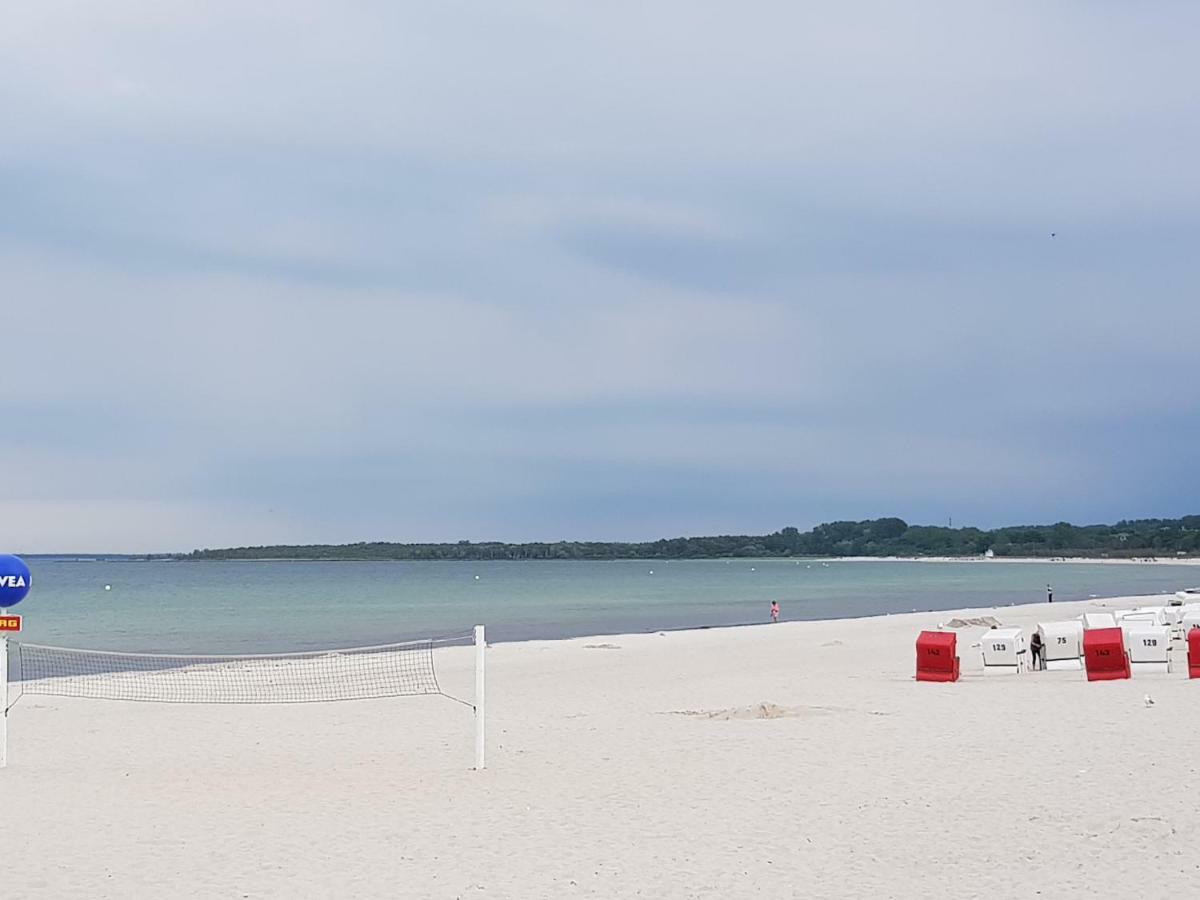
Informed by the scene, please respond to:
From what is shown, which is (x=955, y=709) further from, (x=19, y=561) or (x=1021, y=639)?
(x=19, y=561)

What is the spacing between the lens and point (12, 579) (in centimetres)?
1083

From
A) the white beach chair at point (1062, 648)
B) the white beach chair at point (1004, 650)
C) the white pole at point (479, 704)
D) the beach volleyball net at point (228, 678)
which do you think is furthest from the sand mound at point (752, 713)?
the white beach chair at point (1062, 648)

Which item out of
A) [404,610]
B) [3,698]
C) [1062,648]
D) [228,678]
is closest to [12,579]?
[3,698]

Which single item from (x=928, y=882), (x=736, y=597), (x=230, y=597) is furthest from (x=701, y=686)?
(x=230, y=597)

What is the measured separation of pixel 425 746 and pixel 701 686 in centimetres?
740

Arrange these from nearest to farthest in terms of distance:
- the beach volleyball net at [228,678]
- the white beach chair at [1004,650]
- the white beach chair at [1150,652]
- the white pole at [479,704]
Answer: the white pole at [479,704]
the white beach chair at [1150,652]
the white beach chair at [1004,650]
the beach volleyball net at [228,678]

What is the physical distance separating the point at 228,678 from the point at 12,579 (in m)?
12.2

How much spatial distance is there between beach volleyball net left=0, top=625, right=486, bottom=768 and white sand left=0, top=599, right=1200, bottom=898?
198cm

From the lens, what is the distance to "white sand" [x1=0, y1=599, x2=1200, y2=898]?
7039 millimetres

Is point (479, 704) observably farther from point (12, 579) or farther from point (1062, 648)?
point (1062, 648)

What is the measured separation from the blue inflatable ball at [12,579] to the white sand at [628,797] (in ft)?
5.42

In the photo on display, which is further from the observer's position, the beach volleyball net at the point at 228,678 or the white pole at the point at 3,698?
the beach volleyball net at the point at 228,678

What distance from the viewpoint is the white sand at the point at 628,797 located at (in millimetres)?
7039

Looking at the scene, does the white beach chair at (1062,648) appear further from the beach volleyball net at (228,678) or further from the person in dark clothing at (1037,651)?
the beach volleyball net at (228,678)
